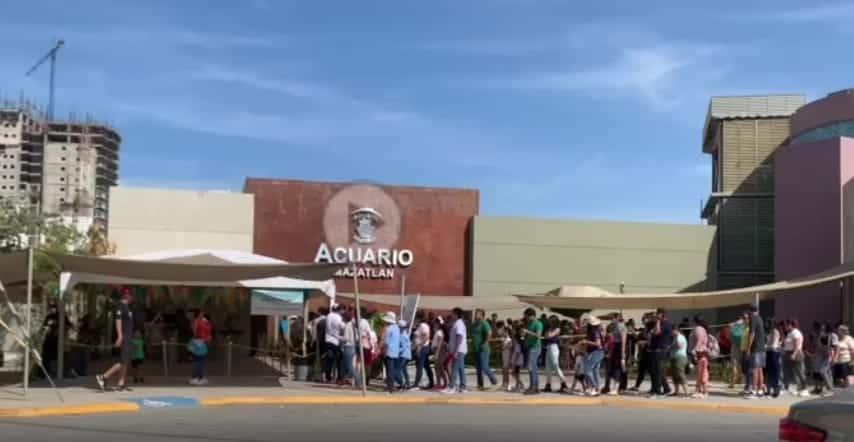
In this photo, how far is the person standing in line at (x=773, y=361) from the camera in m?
20.3

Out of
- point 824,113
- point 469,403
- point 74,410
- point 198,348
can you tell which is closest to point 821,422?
point 74,410

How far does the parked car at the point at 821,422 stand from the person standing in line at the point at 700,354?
1463 centimetres

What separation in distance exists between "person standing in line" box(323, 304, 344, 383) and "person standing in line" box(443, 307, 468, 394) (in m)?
2.25

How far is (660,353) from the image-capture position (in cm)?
2039

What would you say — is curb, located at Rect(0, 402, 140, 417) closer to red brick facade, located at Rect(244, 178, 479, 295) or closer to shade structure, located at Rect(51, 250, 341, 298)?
shade structure, located at Rect(51, 250, 341, 298)

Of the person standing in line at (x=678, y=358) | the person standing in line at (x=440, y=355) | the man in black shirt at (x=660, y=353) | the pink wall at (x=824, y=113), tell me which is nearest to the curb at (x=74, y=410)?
the person standing in line at (x=440, y=355)

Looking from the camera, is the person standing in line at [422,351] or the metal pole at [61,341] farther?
the metal pole at [61,341]

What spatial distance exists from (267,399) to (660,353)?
7.69 metres

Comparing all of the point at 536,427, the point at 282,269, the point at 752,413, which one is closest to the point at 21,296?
the point at 282,269

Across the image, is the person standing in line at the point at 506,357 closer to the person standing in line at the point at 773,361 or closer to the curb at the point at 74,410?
the person standing in line at the point at 773,361

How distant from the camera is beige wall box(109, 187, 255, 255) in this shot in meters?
38.4

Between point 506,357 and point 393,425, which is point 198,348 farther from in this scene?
point 393,425

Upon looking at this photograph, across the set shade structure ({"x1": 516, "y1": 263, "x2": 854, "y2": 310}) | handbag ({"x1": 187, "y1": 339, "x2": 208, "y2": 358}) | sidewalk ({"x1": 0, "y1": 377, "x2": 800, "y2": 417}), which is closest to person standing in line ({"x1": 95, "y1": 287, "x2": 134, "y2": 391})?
sidewalk ({"x1": 0, "y1": 377, "x2": 800, "y2": 417})

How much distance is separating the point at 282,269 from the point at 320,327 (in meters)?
2.30
